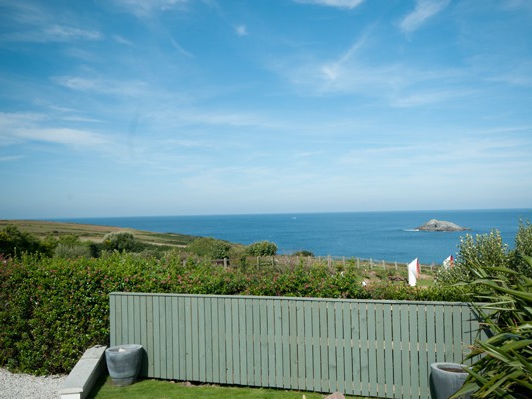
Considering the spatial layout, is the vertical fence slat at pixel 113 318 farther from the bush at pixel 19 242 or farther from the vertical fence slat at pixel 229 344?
the bush at pixel 19 242

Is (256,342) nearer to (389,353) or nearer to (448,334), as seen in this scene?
(389,353)

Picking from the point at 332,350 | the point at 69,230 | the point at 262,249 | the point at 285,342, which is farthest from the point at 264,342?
the point at 69,230

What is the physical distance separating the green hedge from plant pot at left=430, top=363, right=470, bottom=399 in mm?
2294

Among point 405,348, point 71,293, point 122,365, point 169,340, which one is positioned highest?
point 71,293

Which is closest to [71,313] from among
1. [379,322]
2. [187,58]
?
[379,322]

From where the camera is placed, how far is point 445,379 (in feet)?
18.8

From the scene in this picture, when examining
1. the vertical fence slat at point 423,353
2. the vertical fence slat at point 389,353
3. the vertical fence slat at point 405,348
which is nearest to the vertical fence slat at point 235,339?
the vertical fence slat at point 389,353

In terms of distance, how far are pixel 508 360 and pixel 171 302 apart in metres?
5.60

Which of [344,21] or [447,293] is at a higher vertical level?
[344,21]

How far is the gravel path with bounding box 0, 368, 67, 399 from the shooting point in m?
7.21

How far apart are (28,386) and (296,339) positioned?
200 inches

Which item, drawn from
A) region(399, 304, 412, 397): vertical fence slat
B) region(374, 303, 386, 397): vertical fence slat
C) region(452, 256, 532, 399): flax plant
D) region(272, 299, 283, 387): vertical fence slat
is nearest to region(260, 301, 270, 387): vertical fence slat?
region(272, 299, 283, 387): vertical fence slat

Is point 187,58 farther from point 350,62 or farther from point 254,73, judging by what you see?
point 350,62

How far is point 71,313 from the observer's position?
812 cm
